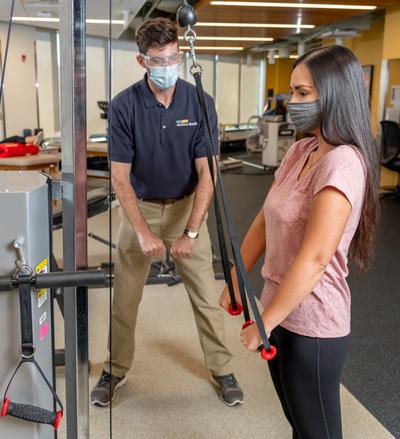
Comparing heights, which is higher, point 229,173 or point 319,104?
point 319,104

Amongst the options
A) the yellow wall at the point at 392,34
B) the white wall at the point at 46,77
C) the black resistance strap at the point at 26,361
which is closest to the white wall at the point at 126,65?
the white wall at the point at 46,77

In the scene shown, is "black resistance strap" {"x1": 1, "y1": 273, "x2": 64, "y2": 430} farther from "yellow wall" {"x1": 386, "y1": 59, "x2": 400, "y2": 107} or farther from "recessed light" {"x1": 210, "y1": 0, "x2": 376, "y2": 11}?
"yellow wall" {"x1": 386, "y1": 59, "x2": 400, "y2": 107}

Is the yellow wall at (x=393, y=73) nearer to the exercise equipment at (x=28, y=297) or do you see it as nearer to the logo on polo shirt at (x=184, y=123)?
the logo on polo shirt at (x=184, y=123)

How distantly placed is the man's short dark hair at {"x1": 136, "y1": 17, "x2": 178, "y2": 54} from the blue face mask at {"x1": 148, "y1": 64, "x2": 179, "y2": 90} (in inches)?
3.4

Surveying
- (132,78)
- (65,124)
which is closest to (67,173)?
(65,124)

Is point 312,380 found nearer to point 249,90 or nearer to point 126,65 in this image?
point 126,65

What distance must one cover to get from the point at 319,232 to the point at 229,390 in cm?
135

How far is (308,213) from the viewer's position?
1239 millimetres

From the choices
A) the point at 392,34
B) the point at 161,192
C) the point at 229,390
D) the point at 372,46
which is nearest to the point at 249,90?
the point at 372,46

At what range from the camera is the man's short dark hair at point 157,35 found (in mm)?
1906

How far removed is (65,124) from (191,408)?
1667 mm

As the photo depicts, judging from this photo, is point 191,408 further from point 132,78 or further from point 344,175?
point 132,78

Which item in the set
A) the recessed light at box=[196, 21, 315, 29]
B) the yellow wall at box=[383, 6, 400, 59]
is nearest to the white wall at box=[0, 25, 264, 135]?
the recessed light at box=[196, 21, 315, 29]

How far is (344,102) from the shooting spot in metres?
1.19
